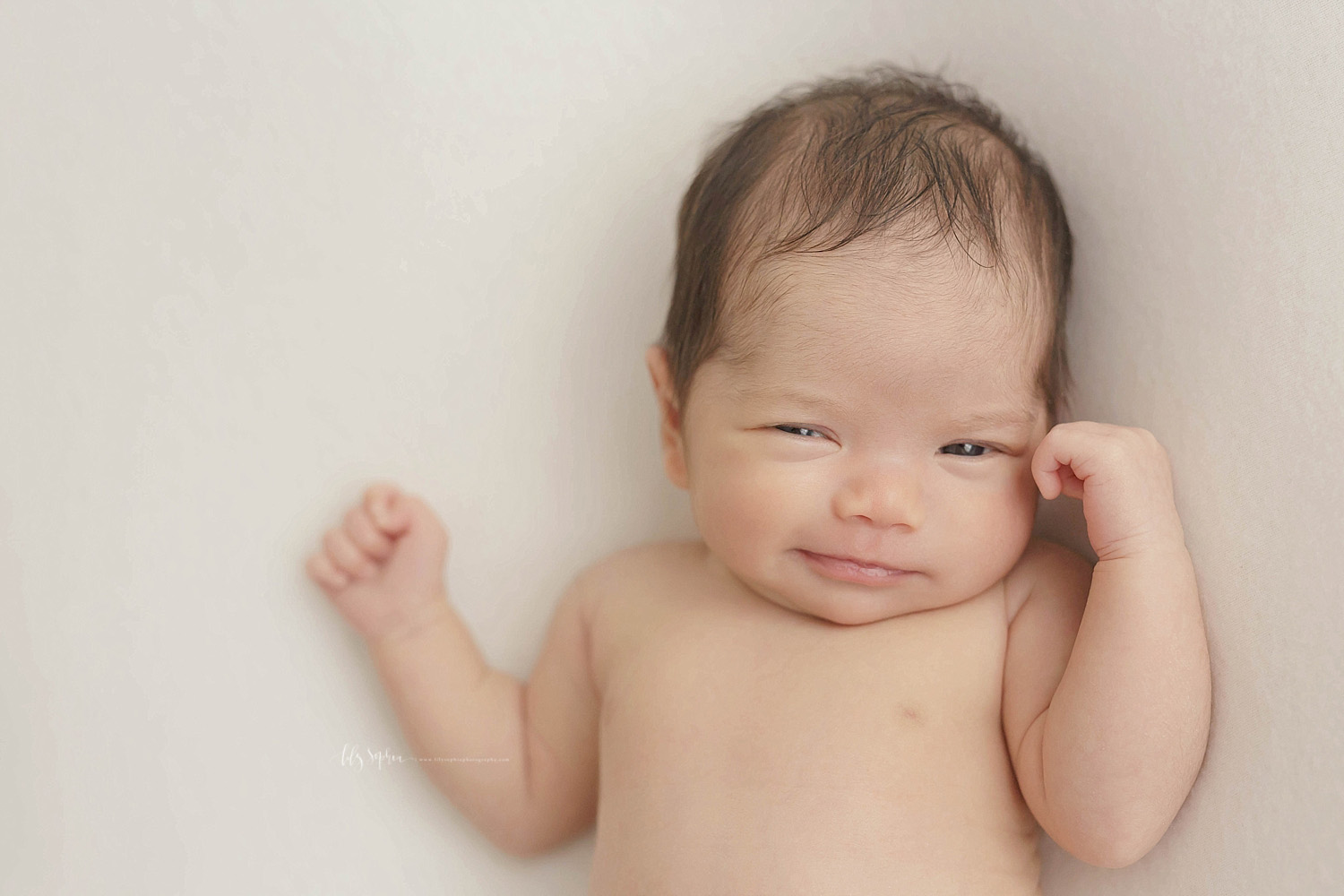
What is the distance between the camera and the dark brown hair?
A: 1.02 metres

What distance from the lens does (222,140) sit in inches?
51.1

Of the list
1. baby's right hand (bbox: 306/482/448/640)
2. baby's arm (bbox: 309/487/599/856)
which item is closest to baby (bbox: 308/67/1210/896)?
baby's arm (bbox: 309/487/599/856)

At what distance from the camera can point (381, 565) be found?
130 cm

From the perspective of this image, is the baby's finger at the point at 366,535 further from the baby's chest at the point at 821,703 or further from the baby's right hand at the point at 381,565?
the baby's chest at the point at 821,703

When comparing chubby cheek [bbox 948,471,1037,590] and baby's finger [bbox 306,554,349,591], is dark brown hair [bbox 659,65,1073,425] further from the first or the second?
baby's finger [bbox 306,554,349,591]

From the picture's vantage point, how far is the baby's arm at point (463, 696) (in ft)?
4.17

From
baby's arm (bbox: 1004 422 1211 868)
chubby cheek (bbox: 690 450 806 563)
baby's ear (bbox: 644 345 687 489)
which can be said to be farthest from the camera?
baby's ear (bbox: 644 345 687 489)

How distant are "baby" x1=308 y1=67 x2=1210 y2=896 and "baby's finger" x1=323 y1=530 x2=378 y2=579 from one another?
331 millimetres

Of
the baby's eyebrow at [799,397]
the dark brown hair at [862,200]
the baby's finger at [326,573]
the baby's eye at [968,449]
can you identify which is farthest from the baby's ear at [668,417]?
the baby's finger at [326,573]

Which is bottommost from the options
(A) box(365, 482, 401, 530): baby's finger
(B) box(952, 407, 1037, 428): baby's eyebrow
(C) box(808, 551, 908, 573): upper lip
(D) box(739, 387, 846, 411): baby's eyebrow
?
(A) box(365, 482, 401, 530): baby's finger

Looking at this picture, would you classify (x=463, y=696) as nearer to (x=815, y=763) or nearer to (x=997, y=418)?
(x=815, y=763)

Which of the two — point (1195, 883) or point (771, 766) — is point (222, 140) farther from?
point (1195, 883)

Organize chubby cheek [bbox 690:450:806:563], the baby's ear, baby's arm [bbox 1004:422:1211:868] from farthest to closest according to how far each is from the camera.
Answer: the baby's ear, chubby cheek [bbox 690:450:806:563], baby's arm [bbox 1004:422:1211:868]

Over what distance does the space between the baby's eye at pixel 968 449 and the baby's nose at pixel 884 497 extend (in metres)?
0.06
